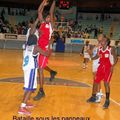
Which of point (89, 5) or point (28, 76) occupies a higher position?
point (89, 5)

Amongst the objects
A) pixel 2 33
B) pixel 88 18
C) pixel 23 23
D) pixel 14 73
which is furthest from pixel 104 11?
pixel 14 73

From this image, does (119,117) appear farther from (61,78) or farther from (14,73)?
(14,73)

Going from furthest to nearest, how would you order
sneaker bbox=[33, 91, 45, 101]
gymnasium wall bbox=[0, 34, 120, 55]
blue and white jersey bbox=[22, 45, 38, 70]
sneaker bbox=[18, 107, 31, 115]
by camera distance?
gymnasium wall bbox=[0, 34, 120, 55] → sneaker bbox=[33, 91, 45, 101] → blue and white jersey bbox=[22, 45, 38, 70] → sneaker bbox=[18, 107, 31, 115]

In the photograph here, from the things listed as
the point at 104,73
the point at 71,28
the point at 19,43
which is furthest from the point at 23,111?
the point at 71,28

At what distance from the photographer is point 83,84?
12.4 meters

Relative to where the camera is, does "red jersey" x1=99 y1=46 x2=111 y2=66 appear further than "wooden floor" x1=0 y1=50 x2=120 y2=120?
Yes

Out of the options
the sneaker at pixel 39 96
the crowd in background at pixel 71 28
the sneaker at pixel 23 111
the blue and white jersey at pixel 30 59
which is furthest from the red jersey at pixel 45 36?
the crowd in background at pixel 71 28

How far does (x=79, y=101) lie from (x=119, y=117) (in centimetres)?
173

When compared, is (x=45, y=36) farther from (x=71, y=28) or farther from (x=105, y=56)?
(x=71, y=28)

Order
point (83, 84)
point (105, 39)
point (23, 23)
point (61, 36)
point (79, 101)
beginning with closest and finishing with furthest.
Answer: point (105, 39), point (79, 101), point (83, 84), point (61, 36), point (23, 23)

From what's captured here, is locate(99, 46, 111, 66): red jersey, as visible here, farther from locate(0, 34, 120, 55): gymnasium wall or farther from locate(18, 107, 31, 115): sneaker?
locate(0, 34, 120, 55): gymnasium wall

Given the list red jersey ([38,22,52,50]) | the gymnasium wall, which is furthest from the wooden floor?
the gymnasium wall

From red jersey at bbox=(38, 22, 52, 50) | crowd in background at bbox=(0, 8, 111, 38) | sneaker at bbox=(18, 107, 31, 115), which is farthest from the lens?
crowd in background at bbox=(0, 8, 111, 38)

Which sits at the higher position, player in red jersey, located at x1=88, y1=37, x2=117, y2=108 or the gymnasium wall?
player in red jersey, located at x1=88, y1=37, x2=117, y2=108
